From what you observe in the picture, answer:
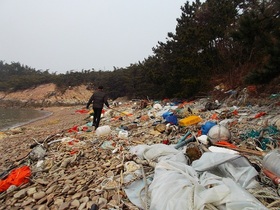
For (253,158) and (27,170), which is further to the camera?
(27,170)

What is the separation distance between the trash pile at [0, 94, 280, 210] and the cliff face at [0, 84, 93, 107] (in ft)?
99.0

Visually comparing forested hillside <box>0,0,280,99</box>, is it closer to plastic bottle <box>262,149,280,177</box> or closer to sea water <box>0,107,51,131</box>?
plastic bottle <box>262,149,280,177</box>

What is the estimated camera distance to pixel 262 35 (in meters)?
5.67

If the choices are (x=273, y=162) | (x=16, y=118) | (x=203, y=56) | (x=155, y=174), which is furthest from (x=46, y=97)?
(x=273, y=162)

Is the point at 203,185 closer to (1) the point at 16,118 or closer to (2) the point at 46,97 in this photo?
(1) the point at 16,118

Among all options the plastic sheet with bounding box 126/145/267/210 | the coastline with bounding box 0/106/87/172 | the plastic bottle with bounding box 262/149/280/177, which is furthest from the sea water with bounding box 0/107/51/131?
the plastic bottle with bounding box 262/149/280/177

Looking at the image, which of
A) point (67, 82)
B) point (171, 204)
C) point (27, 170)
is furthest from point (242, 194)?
point (67, 82)

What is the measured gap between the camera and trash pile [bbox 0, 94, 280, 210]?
2105 mm

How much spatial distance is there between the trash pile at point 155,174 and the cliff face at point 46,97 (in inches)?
1188

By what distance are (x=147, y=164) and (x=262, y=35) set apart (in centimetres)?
457

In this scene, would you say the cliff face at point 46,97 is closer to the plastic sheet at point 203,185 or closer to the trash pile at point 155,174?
the trash pile at point 155,174

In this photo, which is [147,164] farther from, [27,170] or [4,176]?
[4,176]

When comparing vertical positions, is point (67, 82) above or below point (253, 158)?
above

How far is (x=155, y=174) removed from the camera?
Result: 2.70m
